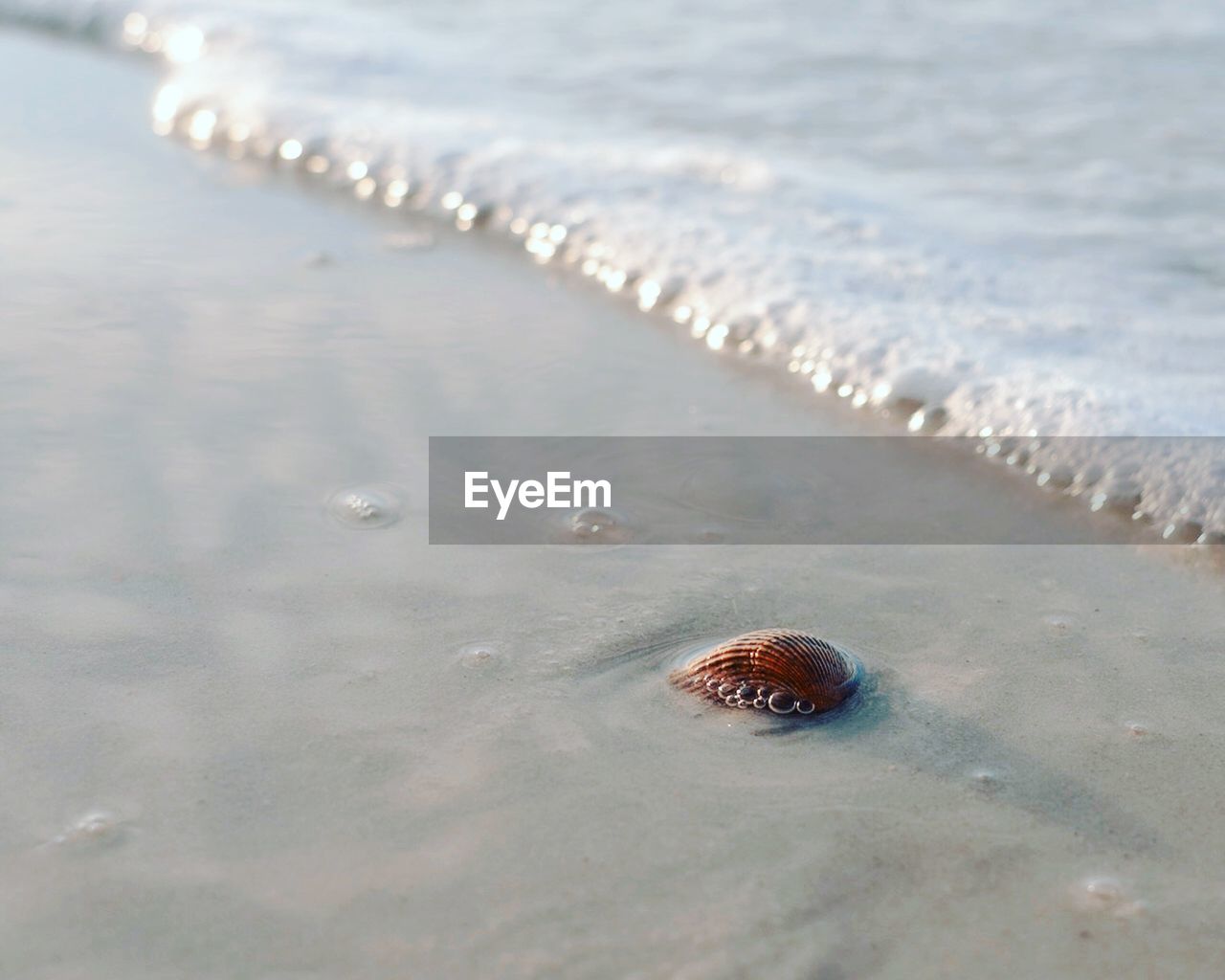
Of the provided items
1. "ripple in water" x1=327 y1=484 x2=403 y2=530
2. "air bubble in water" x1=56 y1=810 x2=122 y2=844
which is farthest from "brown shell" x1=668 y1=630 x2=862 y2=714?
"air bubble in water" x1=56 y1=810 x2=122 y2=844

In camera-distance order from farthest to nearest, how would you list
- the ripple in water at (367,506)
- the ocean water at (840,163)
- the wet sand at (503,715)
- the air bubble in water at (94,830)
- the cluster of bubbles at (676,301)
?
the ocean water at (840,163), the cluster of bubbles at (676,301), the ripple in water at (367,506), the air bubble in water at (94,830), the wet sand at (503,715)

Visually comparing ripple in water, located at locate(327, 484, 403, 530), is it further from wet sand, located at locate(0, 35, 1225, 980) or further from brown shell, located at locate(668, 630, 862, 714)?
brown shell, located at locate(668, 630, 862, 714)

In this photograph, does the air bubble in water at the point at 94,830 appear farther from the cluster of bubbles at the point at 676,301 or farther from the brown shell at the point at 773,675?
Answer: the cluster of bubbles at the point at 676,301

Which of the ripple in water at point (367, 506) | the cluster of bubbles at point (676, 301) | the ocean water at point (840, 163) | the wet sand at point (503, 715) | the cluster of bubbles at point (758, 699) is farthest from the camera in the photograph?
the ocean water at point (840, 163)

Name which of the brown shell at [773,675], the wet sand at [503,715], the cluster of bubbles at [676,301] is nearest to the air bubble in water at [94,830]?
the wet sand at [503,715]

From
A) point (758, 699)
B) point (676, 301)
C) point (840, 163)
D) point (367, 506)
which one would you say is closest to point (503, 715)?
point (758, 699)

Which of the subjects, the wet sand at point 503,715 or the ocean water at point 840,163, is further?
the ocean water at point 840,163
